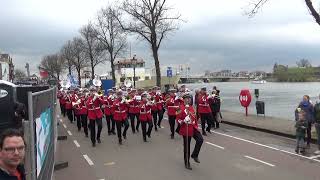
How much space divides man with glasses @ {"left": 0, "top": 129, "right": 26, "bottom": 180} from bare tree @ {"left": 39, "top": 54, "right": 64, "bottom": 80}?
82622mm

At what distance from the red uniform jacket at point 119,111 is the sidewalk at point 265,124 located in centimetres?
575

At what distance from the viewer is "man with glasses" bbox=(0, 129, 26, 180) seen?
3.63 m

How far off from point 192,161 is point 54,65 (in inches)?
3381

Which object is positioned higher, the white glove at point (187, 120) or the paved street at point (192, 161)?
the white glove at point (187, 120)

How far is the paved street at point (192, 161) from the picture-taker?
37.7 ft

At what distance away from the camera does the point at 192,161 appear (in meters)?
13.1

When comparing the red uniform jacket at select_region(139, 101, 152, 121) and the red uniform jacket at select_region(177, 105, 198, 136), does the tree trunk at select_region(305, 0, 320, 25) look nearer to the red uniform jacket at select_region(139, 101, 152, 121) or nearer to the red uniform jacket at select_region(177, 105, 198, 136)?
the red uniform jacket at select_region(139, 101, 152, 121)

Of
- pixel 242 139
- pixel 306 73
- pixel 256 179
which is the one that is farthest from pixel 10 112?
pixel 306 73

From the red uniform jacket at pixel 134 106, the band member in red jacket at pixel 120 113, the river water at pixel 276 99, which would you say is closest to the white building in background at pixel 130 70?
the river water at pixel 276 99

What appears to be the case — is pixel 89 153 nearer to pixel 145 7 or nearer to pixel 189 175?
pixel 189 175

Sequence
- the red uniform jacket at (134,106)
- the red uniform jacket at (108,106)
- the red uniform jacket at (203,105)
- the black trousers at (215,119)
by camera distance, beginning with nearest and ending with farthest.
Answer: the red uniform jacket at (203,105) → the red uniform jacket at (134,106) → the red uniform jacket at (108,106) → the black trousers at (215,119)

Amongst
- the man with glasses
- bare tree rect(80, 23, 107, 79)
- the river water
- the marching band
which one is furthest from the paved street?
bare tree rect(80, 23, 107, 79)

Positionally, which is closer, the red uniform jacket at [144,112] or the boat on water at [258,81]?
the red uniform jacket at [144,112]

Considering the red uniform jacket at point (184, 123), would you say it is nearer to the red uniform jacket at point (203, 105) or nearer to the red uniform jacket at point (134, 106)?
the red uniform jacket at point (203, 105)
